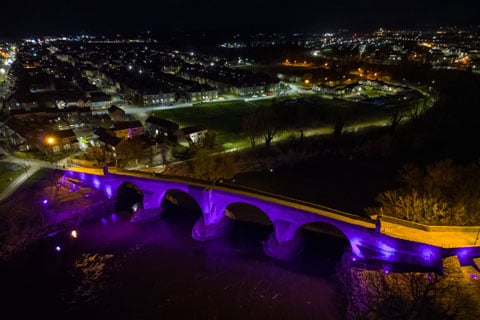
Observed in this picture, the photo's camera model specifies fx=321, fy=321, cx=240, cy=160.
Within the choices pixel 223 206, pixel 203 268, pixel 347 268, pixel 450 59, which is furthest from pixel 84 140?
pixel 450 59

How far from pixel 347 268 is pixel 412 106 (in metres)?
44.2

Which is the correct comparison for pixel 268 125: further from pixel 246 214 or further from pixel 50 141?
pixel 50 141

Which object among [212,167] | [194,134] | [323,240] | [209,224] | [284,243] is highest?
[194,134]

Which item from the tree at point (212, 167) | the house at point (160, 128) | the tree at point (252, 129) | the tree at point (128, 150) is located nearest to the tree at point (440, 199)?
the tree at point (212, 167)

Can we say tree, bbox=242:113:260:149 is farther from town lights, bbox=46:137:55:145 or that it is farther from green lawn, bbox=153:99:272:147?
town lights, bbox=46:137:55:145

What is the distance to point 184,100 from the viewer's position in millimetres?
61844

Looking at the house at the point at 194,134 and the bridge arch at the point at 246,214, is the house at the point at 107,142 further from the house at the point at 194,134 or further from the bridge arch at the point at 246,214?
the bridge arch at the point at 246,214

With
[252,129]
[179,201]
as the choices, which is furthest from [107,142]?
[252,129]

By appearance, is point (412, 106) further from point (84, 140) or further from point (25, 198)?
point (25, 198)

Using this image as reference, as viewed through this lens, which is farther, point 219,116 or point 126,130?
point 219,116

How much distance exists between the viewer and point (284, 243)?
2162 centimetres

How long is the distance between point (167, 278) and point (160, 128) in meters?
25.5

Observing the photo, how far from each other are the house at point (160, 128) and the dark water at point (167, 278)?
704 inches

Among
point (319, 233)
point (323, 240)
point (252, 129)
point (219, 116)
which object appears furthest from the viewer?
point (219, 116)
